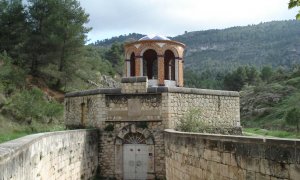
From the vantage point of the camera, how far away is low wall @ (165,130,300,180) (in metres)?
5.72

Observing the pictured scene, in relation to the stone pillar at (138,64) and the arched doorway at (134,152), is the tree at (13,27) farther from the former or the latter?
the arched doorway at (134,152)

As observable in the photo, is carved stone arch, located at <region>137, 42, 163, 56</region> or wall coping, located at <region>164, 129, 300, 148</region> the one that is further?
carved stone arch, located at <region>137, 42, 163, 56</region>

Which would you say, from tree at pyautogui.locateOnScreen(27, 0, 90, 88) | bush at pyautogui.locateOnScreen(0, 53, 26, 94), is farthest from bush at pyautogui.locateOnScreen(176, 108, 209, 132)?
tree at pyautogui.locateOnScreen(27, 0, 90, 88)

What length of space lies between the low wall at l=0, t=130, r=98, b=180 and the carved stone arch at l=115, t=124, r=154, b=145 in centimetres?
97

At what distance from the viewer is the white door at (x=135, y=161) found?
17.5 meters

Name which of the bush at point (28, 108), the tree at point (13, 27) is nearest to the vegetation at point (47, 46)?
→ the tree at point (13, 27)

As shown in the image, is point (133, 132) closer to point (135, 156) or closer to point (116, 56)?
point (135, 156)

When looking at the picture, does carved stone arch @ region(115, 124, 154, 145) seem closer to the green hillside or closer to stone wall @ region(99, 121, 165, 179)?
stone wall @ region(99, 121, 165, 179)

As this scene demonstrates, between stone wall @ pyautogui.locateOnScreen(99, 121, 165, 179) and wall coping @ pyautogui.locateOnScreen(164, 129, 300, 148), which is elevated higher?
wall coping @ pyautogui.locateOnScreen(164, 129, 300, 148)

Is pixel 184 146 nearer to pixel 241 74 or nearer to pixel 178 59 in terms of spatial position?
pixel 178 59

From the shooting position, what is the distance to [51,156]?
10266mm

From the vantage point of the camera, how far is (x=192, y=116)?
58.6 feet

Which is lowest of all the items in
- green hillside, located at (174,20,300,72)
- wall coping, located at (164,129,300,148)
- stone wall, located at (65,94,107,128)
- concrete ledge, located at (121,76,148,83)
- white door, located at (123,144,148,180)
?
white door, located at (123,144,148,180)

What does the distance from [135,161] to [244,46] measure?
360ft
